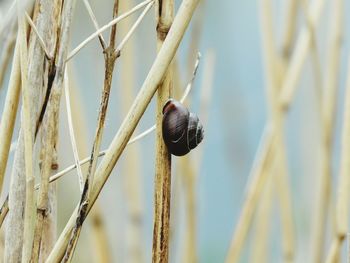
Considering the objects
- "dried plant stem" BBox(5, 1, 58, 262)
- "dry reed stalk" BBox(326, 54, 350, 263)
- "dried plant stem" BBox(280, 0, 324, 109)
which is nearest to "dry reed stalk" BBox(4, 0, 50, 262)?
"dried plant stem" BBox(5, 1, 58, 262)

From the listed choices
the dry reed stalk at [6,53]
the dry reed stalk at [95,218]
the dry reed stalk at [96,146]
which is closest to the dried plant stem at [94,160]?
the dry reed stalk at [96,146]

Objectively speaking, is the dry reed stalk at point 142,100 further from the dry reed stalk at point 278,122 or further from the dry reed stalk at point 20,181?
the dry reed stalk at point 278,122

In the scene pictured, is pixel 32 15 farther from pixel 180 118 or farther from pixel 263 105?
pixel 263 105

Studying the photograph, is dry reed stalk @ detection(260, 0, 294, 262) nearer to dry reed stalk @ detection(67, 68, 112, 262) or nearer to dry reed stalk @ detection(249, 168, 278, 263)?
dry reed stalk @ detection(249, 168, 278, 263)

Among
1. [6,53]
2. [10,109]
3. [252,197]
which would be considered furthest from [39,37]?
[252,197]

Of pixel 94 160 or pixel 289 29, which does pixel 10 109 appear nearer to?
pixel 94 160

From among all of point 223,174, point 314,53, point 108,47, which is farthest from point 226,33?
point 108,47

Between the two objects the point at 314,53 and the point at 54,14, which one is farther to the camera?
the point at 314,53
